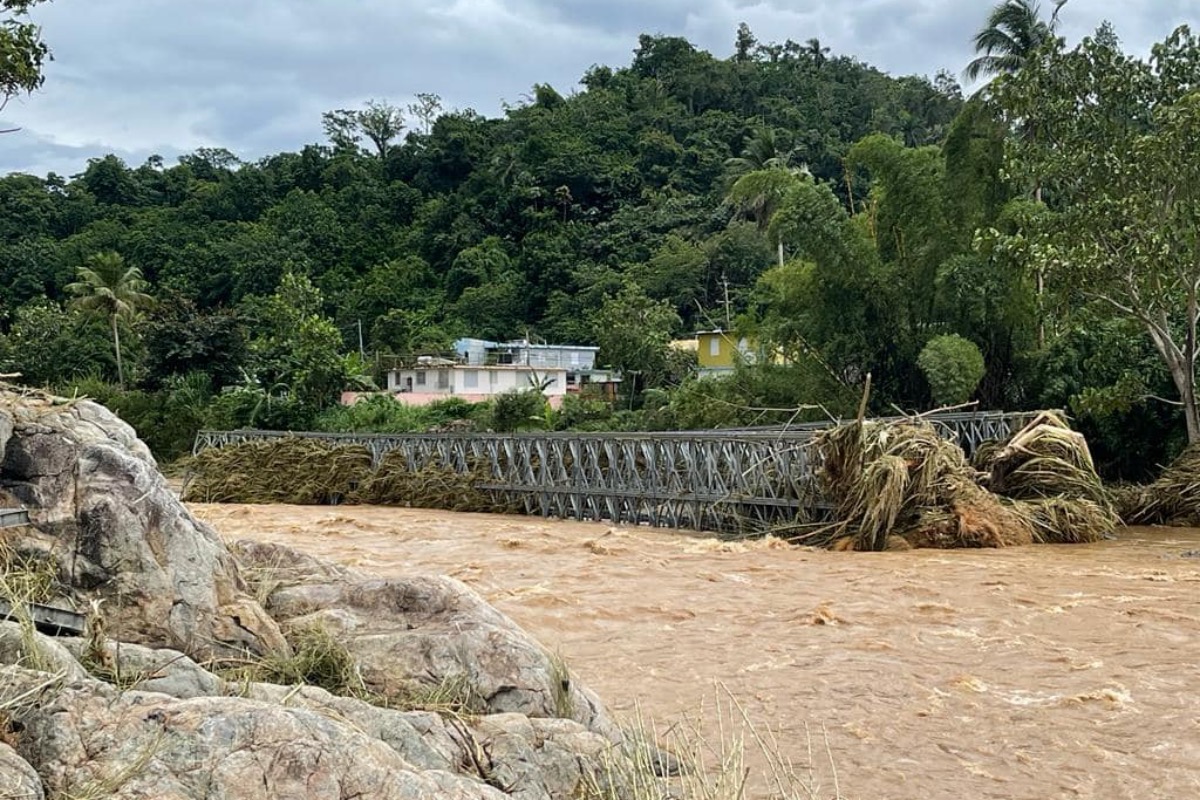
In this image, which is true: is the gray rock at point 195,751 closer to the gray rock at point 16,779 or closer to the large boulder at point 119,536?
the gray rock at point 16,779

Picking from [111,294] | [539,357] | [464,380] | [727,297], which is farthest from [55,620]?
[727,297]

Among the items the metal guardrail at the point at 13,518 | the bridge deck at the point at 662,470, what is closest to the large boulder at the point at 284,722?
the metal guardrail at the point at 13,518

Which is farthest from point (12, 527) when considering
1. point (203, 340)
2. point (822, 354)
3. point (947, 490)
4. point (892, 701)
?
point (203, 340)

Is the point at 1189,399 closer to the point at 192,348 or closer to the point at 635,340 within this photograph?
the point at 635,340

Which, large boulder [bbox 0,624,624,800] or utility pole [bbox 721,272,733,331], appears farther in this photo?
utility pole [bbox 721,272,733,331]

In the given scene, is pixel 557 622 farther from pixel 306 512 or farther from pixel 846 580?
pixel 306 512

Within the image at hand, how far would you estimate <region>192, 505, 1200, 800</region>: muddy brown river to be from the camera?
222 inches

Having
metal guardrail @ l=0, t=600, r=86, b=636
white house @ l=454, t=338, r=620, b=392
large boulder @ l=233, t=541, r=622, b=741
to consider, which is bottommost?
large boulder @ l=233, t=541, r=622, b=741

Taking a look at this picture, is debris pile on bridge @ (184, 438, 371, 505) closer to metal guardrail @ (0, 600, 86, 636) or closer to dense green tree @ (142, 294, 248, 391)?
dense green tree @ (142, 294, 248, 391)

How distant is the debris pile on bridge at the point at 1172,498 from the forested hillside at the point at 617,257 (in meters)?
1.64

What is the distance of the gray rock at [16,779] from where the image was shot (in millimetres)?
2436

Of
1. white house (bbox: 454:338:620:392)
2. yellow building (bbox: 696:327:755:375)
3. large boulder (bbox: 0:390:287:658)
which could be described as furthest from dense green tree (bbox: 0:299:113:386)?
large boulder (bbox: 0:390:287:658)

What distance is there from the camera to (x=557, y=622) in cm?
916

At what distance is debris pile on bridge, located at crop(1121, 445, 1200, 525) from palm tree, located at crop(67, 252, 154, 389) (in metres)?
33.4
